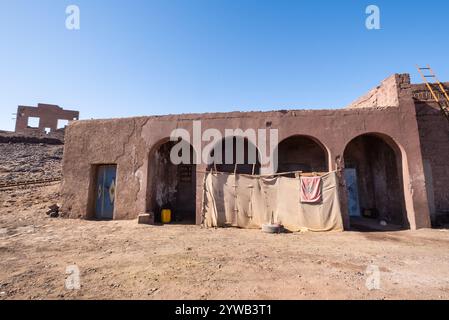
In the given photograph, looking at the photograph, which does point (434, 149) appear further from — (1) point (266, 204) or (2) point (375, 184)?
(1) point (266, 204)

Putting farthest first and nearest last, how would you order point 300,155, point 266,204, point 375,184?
point 300,155
point 375,184
point 266,204

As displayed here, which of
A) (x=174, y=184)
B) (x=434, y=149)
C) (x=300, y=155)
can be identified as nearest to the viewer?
(x=434, y=149)

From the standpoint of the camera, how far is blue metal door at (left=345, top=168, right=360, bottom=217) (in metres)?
12.2

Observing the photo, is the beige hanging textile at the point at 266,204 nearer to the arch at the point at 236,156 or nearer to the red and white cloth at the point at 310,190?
the red and white cloth at the point at 310,190

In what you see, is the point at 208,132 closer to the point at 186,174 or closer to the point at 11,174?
the point at 186,174

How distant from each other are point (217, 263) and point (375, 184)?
33.5 feet

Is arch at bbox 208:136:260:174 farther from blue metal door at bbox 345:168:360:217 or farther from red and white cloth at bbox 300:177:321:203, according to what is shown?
blue metal door at bbox 345:168:360:217

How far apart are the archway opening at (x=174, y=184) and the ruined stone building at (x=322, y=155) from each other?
0.32 ft

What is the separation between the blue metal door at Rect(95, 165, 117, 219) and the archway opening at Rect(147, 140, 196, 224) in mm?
1948

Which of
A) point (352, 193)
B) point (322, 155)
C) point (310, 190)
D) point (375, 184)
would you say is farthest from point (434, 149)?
point (310, 190)

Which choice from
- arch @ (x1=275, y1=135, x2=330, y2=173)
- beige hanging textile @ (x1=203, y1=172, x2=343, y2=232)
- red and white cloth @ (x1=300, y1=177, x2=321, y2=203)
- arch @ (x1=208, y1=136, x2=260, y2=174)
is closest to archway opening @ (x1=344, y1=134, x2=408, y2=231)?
arch @ (x1=275, y1=135, x2=330, y2=173)

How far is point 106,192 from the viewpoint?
11.2m
